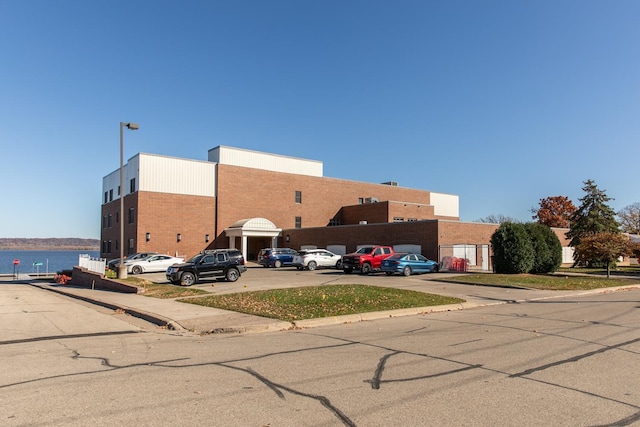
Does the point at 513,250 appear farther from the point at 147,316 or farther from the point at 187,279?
the point at 147,316

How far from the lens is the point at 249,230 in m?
47.7

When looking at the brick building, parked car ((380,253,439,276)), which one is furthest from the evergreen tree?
parked car ((380,253,439,276))

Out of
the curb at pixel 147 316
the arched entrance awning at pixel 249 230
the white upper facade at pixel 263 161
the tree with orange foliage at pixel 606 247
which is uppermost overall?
the white upper facade at pixel 263 161

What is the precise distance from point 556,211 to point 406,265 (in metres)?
63.2

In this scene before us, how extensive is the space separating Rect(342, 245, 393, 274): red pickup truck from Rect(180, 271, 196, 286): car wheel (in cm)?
1087

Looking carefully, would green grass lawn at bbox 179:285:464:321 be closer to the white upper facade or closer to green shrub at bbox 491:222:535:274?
green shrub at bbox 491:222:535:274

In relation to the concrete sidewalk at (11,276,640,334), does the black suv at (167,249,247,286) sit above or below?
above

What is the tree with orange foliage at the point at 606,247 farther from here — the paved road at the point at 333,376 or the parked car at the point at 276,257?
the parked car at the point at 276,257

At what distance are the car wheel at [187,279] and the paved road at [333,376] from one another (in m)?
11.7

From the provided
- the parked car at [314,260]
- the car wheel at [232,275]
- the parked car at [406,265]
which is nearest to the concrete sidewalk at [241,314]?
the car wheel at [232,275]

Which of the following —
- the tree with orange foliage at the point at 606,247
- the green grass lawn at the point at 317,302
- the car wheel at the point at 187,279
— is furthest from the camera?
the tree with orange foliage at the point at 606,247

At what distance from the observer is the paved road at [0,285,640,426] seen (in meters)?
5.12

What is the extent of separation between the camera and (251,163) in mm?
53406

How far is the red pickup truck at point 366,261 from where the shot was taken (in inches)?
1193
